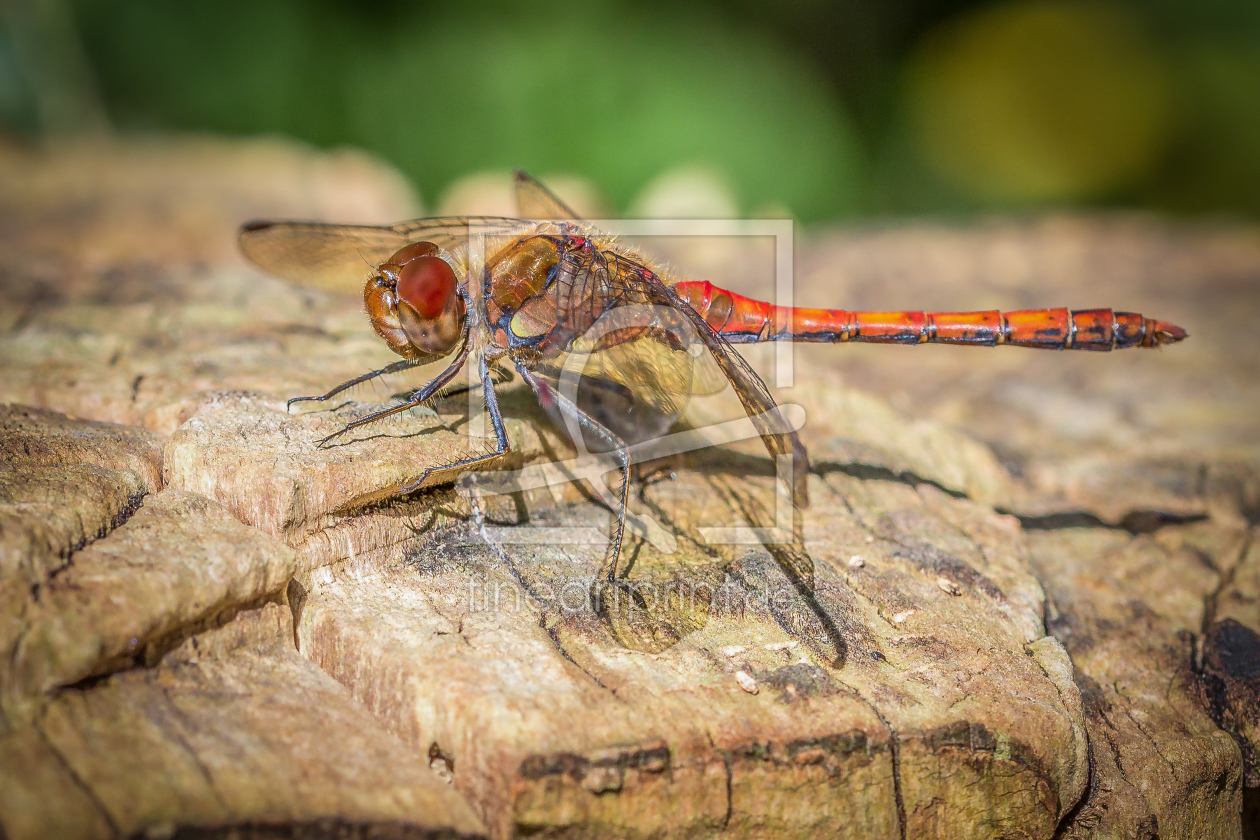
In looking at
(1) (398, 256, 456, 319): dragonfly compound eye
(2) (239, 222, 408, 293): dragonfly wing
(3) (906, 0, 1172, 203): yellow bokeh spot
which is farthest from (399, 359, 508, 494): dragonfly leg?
(3) (906, 0, 1172, 203): yellow bokeh spot

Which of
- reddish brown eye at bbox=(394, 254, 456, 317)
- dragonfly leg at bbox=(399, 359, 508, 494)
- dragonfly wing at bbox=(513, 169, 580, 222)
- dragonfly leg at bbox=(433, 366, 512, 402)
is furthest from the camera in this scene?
dragonfly wing at bbox=(513, 169, 580, 222)

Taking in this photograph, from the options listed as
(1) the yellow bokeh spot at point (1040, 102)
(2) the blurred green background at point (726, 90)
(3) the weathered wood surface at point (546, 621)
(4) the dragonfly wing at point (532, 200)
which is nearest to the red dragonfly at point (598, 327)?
(3) the weathered wood surface at point (546, 621)

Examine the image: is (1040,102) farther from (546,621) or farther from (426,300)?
(546,621)

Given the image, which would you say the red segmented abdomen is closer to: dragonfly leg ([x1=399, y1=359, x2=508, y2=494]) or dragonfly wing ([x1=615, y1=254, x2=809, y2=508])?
dragonfly wing ([x1=615, y1=254, x2=809, y2=508])

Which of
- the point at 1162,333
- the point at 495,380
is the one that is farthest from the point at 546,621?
the point at 1162,333

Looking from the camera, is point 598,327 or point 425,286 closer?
point 425,286

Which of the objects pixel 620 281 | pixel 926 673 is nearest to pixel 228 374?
pixel 620 281
